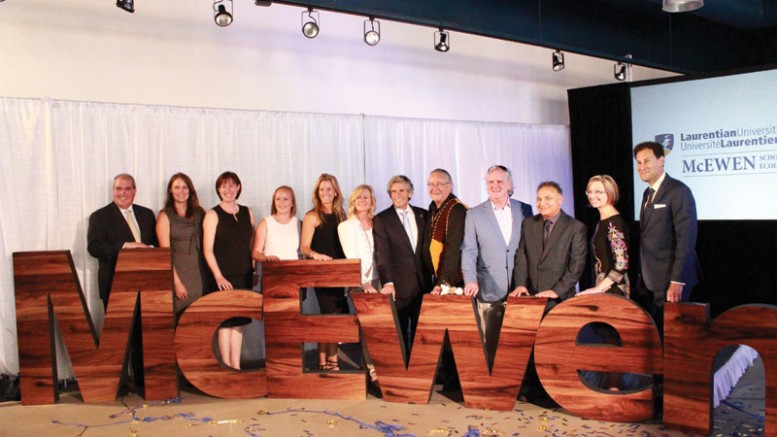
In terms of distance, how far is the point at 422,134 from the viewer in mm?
7320

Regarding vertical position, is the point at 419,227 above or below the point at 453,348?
above

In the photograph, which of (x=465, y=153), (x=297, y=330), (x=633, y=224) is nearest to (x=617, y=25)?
(x=633, y=224)

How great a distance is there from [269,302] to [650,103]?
4.56 m

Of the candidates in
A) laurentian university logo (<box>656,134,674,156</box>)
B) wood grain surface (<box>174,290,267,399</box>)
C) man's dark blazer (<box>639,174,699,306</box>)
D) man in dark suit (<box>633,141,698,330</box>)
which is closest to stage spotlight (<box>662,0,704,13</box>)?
man in dark suit (<box>633,141,698,330</box>)

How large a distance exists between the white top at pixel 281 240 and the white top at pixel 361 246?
1.58 ft

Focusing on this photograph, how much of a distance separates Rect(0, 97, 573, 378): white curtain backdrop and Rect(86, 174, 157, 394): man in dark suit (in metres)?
0.33

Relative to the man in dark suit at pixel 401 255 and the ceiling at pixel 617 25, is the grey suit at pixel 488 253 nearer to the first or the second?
the man in dark suit at pixel 401 255

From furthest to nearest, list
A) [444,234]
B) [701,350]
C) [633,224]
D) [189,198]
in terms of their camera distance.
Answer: [633,224], [189,198], [444,234], [701,350]

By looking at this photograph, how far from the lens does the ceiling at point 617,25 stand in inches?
270

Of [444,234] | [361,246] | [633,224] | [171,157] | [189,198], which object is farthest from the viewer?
[633,224]

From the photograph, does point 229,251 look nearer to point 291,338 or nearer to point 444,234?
point 291,338

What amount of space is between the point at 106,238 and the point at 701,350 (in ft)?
12.8

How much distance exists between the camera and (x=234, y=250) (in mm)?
5660

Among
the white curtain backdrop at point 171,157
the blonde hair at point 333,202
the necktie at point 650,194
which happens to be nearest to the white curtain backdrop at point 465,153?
the white curtain backdrop at point 171,157
